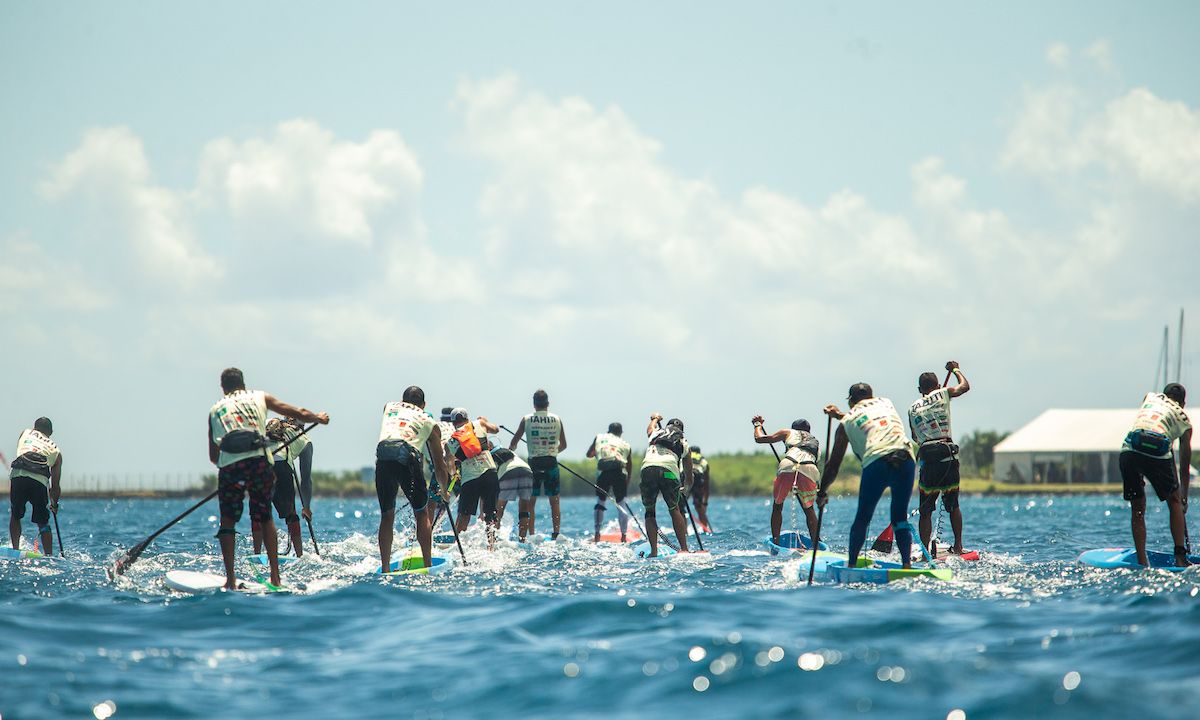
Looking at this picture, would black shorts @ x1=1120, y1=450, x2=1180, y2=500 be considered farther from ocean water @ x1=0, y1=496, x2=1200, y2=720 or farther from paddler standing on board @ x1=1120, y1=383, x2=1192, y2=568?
ocean water @ x1=0, y1=496, x2=1200, y2=720

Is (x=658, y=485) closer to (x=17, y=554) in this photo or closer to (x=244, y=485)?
(x=244, y=485)

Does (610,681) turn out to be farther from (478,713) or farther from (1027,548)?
(1027,548)

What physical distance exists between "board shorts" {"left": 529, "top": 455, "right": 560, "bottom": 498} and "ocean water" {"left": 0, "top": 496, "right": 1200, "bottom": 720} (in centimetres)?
680

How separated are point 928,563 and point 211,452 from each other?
7011 mm

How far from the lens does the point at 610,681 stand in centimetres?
640

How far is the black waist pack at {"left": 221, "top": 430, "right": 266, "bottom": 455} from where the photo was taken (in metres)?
10.2

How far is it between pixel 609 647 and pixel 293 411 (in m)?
4.58

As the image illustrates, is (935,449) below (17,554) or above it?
above

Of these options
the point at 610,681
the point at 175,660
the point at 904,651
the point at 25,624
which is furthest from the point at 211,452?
the point at 904,651

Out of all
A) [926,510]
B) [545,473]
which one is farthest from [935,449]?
[545,473]

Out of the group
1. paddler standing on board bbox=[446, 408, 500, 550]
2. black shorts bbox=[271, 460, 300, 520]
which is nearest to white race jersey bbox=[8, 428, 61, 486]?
black shorts bbox=[271, 460, 300, 520]

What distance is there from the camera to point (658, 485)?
48.1 feet

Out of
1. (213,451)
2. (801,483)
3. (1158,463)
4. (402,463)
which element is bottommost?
(801,483)

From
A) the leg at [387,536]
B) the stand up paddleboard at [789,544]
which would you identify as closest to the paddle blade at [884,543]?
the stand up paddleboard at [789,544]
